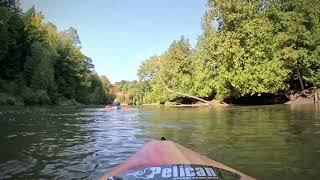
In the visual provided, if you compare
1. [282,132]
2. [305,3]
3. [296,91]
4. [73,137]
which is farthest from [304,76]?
[73,137]

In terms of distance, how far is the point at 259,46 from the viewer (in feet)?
133

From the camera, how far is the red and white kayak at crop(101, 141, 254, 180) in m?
5.25

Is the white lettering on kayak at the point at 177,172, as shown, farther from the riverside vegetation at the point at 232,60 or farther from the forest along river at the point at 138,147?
the riverside vegetation at the point at 232,60

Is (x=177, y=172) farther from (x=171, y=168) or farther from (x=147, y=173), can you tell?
(x=147, y=173)

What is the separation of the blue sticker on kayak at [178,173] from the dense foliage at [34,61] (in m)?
44.3

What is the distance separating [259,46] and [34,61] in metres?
35.0

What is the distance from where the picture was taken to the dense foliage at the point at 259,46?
3991 cm

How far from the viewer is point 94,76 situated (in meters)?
107

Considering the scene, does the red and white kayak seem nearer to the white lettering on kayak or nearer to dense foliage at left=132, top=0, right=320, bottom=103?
the white lettering on kayak

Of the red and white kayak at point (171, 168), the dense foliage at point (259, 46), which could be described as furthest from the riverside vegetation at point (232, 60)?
the red and white kayak at point (171, 168)

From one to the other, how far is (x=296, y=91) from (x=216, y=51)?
12061mm

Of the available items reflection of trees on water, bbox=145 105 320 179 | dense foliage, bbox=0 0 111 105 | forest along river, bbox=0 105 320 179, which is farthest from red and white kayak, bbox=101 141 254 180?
dense foliage, bbox=0 0 111 105

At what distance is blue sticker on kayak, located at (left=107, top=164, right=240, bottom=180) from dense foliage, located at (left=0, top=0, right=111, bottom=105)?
44.3 metres

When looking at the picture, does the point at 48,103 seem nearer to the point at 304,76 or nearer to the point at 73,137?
the point at 304,76
